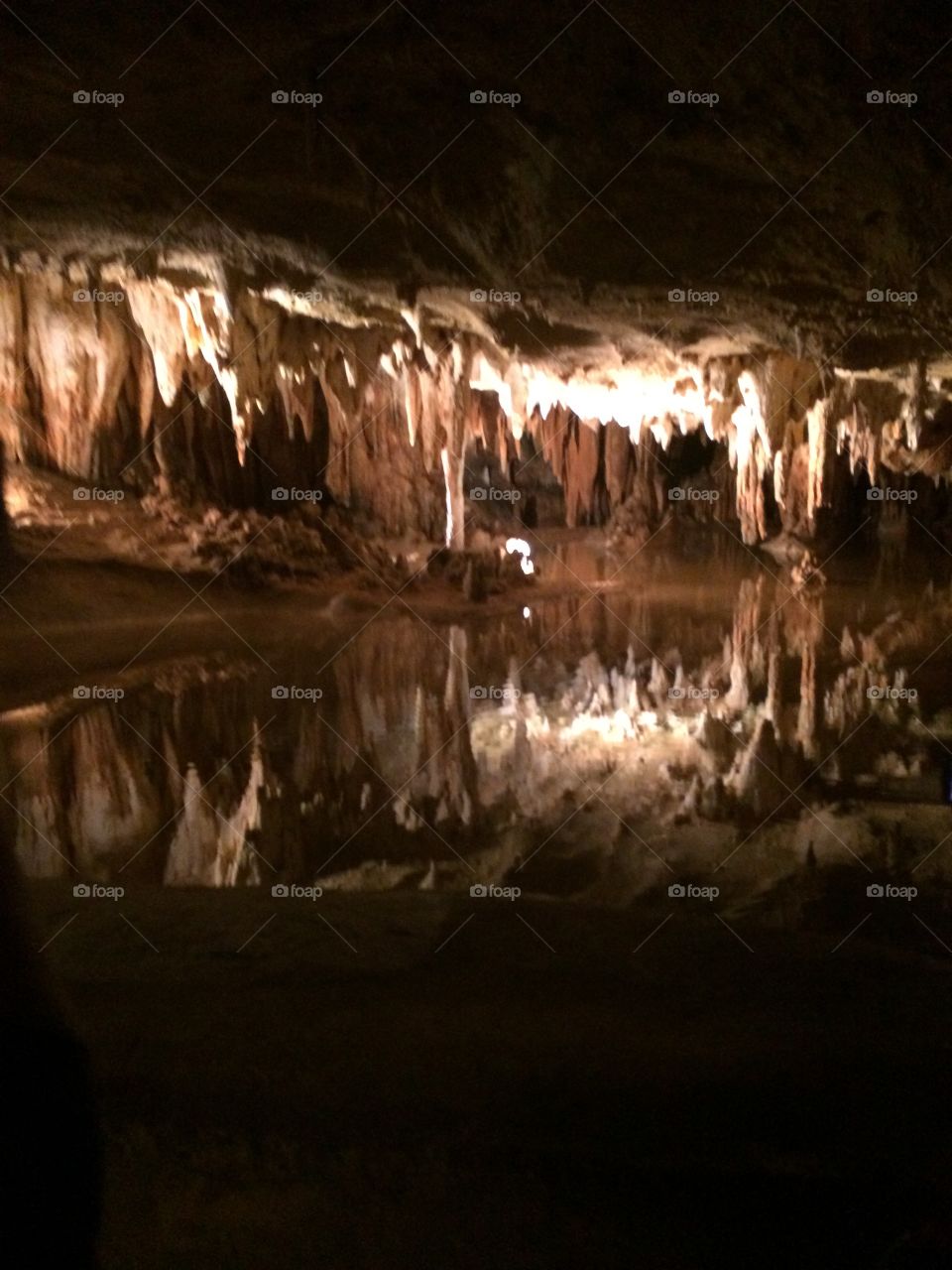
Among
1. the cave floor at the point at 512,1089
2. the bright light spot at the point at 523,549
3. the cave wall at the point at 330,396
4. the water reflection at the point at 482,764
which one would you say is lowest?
the cave floor at the point at 512,1089

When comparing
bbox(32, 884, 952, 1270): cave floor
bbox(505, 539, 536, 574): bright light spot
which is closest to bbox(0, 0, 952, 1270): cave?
bbox(32, 884, 952, 1270): cave floor

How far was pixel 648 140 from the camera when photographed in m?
3.72

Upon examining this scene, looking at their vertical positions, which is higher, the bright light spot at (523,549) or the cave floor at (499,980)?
the bright light spot at (523,549)

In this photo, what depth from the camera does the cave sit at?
1585 millimetres

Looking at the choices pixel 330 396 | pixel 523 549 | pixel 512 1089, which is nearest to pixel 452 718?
pixel 512 1089

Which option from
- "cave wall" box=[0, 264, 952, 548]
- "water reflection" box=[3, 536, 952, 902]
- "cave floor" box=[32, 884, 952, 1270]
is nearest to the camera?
"cave floor" box=[32, 884, 952, 1270]

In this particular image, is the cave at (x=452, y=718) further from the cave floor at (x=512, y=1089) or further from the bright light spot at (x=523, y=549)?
the bright light spot at (x=523, y=549)

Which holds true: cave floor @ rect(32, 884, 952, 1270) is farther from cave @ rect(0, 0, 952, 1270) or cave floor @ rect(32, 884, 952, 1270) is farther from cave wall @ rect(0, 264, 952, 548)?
cave wall @ rect(0, 264, 952, 548)

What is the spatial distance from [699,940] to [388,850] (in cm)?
110

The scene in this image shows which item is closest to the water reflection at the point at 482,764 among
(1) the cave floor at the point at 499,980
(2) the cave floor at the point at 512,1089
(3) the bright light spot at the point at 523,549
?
(1) the cave floor at the point at 499,980

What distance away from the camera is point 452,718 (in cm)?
469

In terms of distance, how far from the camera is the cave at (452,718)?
158 cm

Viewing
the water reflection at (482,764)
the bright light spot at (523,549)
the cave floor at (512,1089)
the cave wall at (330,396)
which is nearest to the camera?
the cave floor at (512,1089)

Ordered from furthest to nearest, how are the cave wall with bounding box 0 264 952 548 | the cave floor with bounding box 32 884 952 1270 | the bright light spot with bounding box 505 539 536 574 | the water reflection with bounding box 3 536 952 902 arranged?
the bright light spot with bounding box 505 539 536 574 → the cave wall with bounding box 0 264 952 548 → the water reflection with bounding box 3 536 952 902 → the cave floor with bounding box 32 884 952 1270
